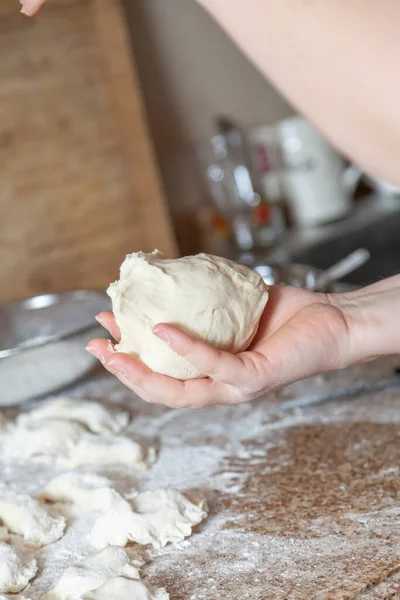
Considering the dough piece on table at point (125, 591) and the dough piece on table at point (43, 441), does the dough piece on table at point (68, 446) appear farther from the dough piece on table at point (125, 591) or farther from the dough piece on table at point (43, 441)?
the dough piece on table at point (125, 591)

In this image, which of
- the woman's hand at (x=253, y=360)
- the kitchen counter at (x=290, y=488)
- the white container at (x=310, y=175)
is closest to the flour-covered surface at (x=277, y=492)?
the kitchen counter at (x=290, y=488)

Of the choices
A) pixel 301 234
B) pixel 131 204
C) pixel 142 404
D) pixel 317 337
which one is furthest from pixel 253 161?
pixel 317 337

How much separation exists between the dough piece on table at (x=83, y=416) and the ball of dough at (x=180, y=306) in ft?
1.46

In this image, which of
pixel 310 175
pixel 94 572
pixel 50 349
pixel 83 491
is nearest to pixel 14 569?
pixel 94 572

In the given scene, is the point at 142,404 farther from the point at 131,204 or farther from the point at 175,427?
the point at 131,204

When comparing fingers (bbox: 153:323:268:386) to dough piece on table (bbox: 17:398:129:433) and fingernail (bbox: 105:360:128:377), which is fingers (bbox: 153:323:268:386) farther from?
dough piece on table (bbox: 17:398:129:433)

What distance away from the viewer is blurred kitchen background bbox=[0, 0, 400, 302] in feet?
9.08

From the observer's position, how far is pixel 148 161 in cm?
293

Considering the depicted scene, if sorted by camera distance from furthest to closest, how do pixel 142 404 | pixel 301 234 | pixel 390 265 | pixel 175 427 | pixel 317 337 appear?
pixel 301 234 < pixel 390 265 < pixel 142 404 < pixel 175 427 < pixel 317 337

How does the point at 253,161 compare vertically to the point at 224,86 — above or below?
below

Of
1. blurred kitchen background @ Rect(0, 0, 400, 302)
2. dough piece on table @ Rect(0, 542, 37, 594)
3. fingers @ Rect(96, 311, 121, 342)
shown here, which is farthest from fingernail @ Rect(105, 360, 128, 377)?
blurred kitchen background @ Rect(0, 0, 400, 302)

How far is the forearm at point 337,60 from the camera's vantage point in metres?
0.88

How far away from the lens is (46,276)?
2.85 m

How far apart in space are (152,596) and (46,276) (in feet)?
6.45
